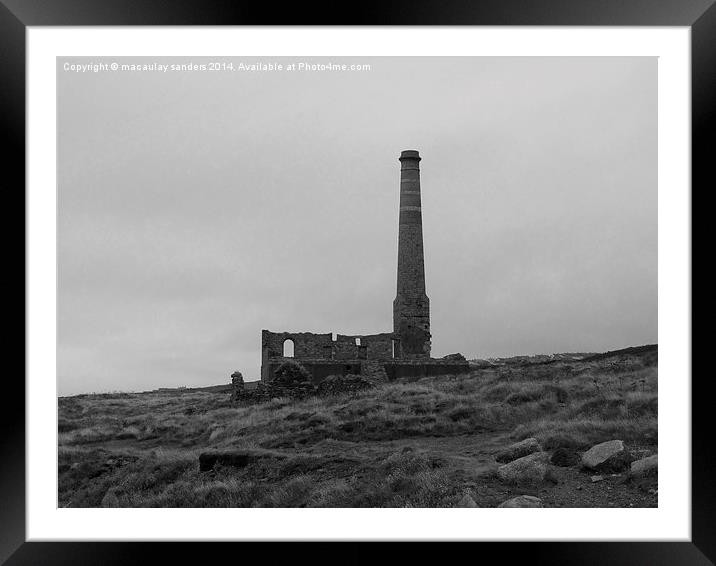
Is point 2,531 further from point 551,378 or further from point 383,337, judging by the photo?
point 383,337

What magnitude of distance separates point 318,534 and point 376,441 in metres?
7.97

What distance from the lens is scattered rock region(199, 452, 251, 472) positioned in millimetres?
13906

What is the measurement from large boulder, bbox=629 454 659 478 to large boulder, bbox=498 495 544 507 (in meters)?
1.64

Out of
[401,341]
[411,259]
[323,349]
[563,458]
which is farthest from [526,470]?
[411,259]

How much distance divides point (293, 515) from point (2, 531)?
2.99 meters

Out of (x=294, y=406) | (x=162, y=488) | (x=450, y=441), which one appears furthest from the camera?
(x=294, y=406)

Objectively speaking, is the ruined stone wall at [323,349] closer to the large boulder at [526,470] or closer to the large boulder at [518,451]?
the large boulder at [518,451]

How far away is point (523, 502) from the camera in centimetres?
986

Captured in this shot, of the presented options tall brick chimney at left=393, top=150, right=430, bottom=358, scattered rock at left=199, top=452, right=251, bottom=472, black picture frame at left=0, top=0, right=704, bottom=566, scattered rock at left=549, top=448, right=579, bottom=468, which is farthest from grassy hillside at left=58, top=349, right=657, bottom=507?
tall brick chimney at left=393, top=150, right=430, bottom=358

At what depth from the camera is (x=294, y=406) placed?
2128cm

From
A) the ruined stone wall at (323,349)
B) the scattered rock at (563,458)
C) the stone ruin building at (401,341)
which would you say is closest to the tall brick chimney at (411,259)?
the stone ruin building at (401,341)

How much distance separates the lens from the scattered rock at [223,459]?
13.9 m

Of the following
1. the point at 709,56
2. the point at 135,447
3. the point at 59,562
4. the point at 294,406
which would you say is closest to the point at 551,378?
the point at 294,406

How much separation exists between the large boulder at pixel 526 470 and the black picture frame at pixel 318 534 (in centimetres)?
315
